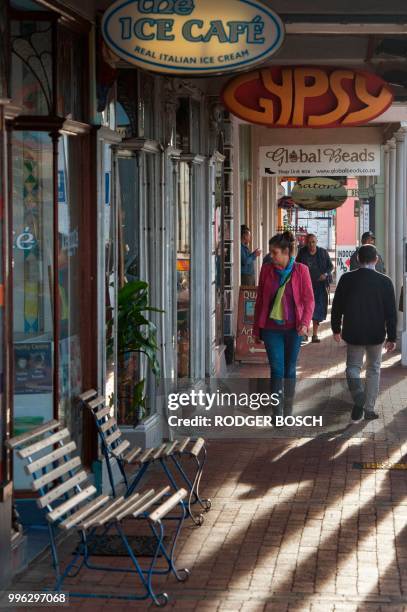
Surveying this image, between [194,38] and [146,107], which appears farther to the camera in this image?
[146,107]

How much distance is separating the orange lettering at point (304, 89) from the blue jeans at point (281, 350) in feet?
6.73

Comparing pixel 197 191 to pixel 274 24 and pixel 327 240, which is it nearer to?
pixel 274 24

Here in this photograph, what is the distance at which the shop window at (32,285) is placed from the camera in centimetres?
797

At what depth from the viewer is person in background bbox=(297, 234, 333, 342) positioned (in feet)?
68.0

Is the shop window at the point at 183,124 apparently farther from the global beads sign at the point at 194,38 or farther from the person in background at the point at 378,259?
the person in background at the point at 378,259

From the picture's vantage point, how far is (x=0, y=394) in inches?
269

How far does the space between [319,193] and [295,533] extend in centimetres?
1856

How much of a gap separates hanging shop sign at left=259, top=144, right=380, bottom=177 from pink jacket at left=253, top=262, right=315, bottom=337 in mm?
6950

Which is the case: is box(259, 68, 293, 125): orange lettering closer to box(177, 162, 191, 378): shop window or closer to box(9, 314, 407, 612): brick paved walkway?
box(177, 162, 191, 378): shop window

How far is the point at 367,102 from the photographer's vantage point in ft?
34.7

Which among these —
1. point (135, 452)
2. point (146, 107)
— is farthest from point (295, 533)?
point (146, 107)

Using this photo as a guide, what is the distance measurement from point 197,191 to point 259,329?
2.48m

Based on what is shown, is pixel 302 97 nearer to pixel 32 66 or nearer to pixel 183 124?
pixel 183 124

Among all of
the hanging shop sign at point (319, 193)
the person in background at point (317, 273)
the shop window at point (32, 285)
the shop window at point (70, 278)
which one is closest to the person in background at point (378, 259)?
the person in background at point (317, 273)
